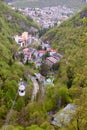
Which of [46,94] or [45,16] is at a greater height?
[45,16]

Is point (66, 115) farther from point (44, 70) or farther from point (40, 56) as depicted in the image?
point (40, 56)

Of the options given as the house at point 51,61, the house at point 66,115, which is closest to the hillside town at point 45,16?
the house at point 51,61

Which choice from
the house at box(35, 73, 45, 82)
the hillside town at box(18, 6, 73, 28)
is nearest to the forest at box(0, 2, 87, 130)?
the house at box(35, 73, 45, 82)

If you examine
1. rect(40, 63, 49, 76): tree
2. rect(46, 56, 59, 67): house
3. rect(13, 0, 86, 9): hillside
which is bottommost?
rect(40, 63, 49, 76): tree

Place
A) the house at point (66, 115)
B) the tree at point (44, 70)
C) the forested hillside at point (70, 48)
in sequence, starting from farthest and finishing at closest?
the tree at point (44, 70) → the forested hillside at point (70, 48) → the house at point (66, 115)

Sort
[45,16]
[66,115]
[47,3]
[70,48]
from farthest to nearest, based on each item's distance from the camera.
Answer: [47,3], [45,16], [70,48], [66,115]

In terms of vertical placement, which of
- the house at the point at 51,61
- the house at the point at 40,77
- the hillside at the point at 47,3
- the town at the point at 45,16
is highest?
the hillside at the point at 47,3

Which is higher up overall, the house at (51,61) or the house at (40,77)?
the house at (51,61)

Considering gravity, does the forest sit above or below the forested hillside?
below

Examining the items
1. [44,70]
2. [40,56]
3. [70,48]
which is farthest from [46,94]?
[40,56]

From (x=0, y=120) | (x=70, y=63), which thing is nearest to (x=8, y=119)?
(x=0, y=120)

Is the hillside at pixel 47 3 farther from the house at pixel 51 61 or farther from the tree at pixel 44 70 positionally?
the tree at pixel 44 70

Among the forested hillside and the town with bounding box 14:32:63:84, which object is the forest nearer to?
the forested hillside
